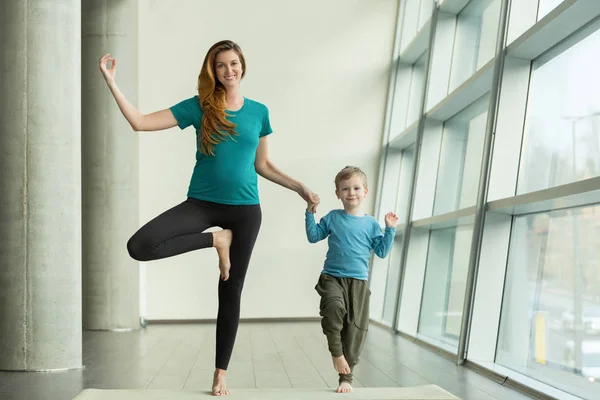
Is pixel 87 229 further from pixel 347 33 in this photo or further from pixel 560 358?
pixel 560 358

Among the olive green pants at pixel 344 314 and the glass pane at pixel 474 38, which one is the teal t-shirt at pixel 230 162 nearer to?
the olive green pants at pixel 344 314

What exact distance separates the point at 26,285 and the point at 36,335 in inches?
10.8

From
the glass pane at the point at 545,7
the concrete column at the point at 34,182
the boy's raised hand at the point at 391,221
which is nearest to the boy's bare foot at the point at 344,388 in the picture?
the boy's raised hand at the point at 391,221

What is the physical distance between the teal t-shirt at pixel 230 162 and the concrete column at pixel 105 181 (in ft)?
13.6

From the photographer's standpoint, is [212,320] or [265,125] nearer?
[265,125]

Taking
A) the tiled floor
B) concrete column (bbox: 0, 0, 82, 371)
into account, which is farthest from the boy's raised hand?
concrete column (bbox: 0, 0, 82, 371)

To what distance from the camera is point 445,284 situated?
20.7 feet

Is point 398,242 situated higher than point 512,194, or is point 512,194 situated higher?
point 398,242

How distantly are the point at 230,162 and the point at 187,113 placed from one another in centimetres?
27

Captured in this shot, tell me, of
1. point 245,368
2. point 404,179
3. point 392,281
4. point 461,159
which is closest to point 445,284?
point 461,159

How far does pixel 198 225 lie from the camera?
3053 millimetres

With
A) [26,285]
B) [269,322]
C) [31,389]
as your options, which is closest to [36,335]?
[26,285]

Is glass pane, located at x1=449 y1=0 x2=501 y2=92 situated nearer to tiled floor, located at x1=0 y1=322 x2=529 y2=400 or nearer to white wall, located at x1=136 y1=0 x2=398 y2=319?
white wall, located at x1=136 y1=0 x2=398 y2=319

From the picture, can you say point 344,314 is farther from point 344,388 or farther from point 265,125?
point 265,125
